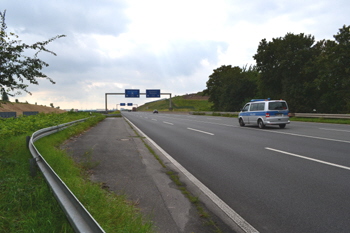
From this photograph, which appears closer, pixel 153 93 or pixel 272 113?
pixel 272 113

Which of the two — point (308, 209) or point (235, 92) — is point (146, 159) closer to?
point (308, 209)

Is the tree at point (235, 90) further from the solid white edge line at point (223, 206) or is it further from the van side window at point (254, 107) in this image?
the solid white edge line at point (223, 206)

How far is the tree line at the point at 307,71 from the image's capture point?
3067 cm

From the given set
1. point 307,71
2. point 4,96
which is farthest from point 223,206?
point 307,71

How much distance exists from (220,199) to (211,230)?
3.55ft

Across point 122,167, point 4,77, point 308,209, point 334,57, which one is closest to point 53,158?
point 122,167

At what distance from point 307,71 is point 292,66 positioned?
5060 mm

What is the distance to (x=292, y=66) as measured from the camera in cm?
3972

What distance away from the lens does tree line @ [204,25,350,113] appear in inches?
Answer: 1208

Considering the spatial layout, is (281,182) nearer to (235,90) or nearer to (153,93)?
Result: (235,90)

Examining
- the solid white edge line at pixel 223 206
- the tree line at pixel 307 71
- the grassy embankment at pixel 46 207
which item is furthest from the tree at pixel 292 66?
the grassy embankment at pixel 46 207

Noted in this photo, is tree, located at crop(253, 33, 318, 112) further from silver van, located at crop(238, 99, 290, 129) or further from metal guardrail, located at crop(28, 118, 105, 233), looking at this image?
metal guardrail, located at crop(28, 118, 105, 233)

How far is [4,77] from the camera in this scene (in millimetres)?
6234

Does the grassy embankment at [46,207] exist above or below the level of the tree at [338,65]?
below
